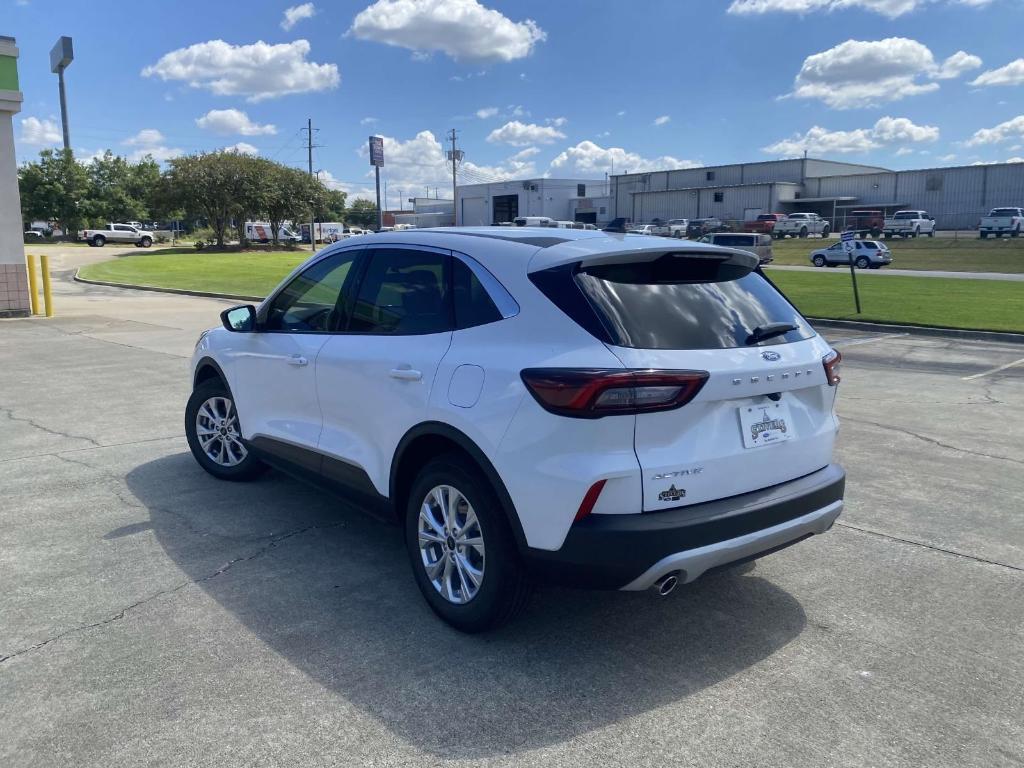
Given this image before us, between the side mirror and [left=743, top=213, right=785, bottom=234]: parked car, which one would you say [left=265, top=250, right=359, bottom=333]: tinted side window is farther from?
[left=743, top=213, right=785, bottom=234]: parked car

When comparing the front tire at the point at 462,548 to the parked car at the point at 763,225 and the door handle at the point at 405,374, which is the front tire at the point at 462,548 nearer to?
the door handle at the point at 405,374

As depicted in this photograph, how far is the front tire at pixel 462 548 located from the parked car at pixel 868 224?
59.7m

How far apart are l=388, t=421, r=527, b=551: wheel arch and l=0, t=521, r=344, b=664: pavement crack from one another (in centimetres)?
107

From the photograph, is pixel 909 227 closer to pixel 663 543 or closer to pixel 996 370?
pixel 996 370

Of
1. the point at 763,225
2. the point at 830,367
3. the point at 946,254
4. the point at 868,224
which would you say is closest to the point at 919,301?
the point at 830,367

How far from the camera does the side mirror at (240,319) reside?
5.26m

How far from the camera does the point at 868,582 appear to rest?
4.22 m

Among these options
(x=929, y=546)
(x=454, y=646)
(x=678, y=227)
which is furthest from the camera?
(x=678, y=227)

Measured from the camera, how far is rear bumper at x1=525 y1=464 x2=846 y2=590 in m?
3.04

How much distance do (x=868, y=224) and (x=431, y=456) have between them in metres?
63.0

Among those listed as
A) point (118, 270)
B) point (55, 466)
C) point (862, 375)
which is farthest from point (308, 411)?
point (118, 270)

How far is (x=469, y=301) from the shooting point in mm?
3686

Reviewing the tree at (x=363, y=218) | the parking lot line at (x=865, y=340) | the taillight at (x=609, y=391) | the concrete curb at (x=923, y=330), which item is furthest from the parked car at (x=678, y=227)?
the tree at (x=363, y=218)

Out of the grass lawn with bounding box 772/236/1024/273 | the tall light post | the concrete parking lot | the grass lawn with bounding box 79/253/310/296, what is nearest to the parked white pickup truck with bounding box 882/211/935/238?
the grass lawn with bounding box 772/236/1024/273
